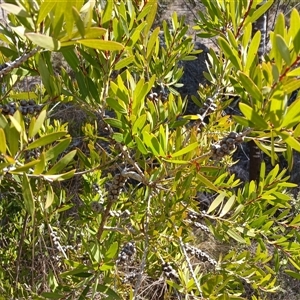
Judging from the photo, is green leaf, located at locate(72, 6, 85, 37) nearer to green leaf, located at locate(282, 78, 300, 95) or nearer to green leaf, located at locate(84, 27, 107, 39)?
green leaf, located at locate(84, 27, 107, 39)

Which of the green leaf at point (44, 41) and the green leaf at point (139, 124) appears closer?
the green leaf at point (44, 41)

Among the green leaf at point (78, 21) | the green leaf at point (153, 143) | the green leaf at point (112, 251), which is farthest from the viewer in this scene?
the green leaf at point (112, 251)

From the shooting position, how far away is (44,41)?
0.31m

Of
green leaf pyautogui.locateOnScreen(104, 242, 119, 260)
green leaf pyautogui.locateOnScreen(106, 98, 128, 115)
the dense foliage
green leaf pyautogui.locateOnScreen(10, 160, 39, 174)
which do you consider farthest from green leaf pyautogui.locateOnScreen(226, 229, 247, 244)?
green leaf pyautogui.locateOnScreen(10, 160, 39, 174)

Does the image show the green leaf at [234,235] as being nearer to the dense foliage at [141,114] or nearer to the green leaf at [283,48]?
the dense foliage at [141,114]

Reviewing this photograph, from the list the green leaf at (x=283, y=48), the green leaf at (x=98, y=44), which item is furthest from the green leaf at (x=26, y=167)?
the green leaf at (x=283, y=48)

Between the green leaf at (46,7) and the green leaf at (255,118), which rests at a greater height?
the green leaf at (46,7)

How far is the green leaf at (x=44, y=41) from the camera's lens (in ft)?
0.98

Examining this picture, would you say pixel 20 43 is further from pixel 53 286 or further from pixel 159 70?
pixel 53 286

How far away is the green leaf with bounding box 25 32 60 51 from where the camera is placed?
11.7 inches

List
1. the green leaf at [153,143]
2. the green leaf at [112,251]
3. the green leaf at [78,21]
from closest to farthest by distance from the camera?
the green leaf at [78,21] < the green leaf at [153,143] < the green leaf at [112,251]

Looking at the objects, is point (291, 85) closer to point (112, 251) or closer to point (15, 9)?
point (15, 9)

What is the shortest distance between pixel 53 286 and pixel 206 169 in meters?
0.39

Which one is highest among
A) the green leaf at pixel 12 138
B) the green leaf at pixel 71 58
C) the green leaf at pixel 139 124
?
the green leaf at pixel 71 58
